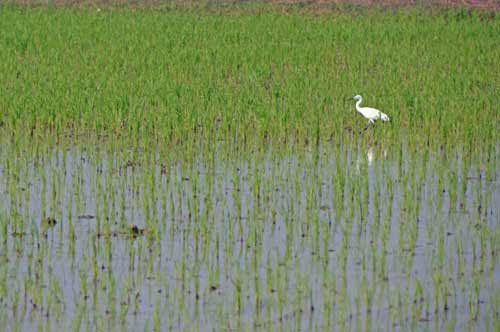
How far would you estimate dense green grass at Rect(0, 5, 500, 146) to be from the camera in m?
13.6

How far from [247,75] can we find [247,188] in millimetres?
6648

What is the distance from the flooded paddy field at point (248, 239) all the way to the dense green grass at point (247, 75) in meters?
0.89

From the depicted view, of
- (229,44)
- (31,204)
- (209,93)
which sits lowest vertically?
(31,204)

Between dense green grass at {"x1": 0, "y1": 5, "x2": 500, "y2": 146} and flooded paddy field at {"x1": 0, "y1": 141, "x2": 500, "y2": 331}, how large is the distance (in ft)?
2.91

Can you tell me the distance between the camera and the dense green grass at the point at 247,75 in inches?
536

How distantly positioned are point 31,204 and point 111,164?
1.57m

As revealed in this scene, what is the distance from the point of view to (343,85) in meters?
16.8

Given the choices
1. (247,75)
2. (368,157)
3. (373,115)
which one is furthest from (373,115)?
(247,75)

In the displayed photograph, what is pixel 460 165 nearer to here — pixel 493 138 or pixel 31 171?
pixel 493 138

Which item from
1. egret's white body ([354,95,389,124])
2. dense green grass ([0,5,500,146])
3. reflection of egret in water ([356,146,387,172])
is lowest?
reflection of egret in water ([356,146,387,172])

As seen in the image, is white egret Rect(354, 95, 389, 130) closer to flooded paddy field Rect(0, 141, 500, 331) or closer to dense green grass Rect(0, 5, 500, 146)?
dense green grass Rect(0, 5, 500, 146)

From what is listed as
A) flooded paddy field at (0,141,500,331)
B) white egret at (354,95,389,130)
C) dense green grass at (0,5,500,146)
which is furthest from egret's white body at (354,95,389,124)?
flooded paddy field at (0,141,500,331)

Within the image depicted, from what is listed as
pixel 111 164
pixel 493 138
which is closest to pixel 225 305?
pixel 111 164

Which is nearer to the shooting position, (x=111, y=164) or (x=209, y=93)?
(x=111, y=164)
